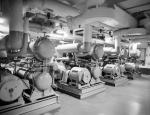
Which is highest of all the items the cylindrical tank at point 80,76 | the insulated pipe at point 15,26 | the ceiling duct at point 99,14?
the ceiling duct at point 99,14

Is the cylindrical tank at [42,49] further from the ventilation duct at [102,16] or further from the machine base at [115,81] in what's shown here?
the machine base at [115,81]

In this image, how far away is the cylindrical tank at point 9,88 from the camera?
2154mm

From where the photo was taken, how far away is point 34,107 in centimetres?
250

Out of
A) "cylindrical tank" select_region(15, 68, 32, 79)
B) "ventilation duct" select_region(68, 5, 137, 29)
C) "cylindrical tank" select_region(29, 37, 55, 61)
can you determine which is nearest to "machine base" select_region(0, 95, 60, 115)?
"cylindrical tank" select_region(15, 68, 32, 79)

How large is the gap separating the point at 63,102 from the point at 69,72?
1.14 m

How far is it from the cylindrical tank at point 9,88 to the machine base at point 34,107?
0.55ft

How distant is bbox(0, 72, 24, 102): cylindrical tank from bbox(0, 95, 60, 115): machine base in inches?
6.6

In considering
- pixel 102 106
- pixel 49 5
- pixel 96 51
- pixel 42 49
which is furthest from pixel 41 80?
pixel 96 51

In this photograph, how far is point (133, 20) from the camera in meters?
4.16

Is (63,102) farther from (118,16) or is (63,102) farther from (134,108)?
(118,16)

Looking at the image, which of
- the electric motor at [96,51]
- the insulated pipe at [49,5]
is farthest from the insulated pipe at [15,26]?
the electric motor at [96,51]

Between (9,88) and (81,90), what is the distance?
6.46 feet

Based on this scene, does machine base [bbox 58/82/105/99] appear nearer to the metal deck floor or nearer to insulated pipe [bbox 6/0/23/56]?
the metal deck floor

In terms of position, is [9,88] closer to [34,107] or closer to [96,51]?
[34,107]
